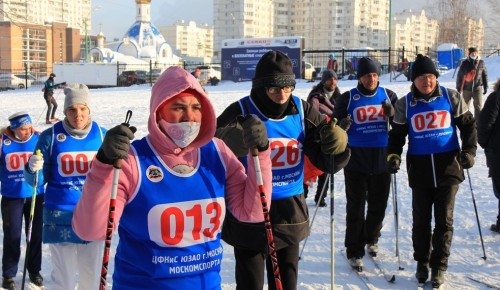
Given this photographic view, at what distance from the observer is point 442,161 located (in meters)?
5.12

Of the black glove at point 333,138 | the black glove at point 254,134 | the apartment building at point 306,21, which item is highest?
the apartment building at point 306,21

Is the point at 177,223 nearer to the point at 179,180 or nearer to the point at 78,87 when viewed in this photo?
the point at 179,180

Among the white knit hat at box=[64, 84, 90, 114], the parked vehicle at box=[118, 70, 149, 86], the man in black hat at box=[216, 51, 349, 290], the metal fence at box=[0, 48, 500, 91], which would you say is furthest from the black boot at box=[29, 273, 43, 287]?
the parked vehicle at box=[118, 70, 149, 86]

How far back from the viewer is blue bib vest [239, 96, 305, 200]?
387cm

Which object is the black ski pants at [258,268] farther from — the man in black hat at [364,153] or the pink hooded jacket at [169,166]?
the man in black hat at [364,153]

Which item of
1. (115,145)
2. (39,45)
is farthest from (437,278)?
(39,45)

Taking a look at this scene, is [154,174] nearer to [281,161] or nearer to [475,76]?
[281,161]

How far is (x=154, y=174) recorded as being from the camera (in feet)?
7.91

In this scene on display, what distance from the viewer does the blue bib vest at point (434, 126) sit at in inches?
201

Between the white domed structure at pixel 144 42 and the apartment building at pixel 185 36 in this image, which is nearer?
the white domed structure at pixel 144 42

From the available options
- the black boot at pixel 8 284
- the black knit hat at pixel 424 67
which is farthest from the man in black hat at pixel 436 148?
the black boot at pixel 8 284

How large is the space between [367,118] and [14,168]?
3566mm

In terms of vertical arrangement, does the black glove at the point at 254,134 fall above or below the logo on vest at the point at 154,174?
above

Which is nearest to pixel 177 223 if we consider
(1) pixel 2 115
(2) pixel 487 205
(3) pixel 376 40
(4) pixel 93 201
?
(4) pixel 93 201
